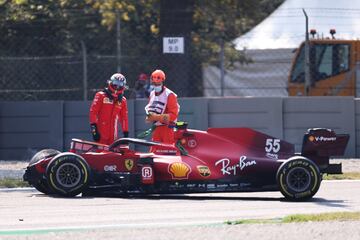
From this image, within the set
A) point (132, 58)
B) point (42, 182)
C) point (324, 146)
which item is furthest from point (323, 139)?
point (132, 58)

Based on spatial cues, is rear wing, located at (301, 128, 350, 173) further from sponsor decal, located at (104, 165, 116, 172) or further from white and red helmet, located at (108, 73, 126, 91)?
white and red helmet, located at (108, 73, 126, 91)

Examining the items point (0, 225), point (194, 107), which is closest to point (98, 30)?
point (194, 107)

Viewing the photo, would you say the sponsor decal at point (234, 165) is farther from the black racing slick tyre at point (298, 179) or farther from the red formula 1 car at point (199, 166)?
the black racing slick tyre at point (298, 179)

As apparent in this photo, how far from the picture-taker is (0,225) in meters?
10.0

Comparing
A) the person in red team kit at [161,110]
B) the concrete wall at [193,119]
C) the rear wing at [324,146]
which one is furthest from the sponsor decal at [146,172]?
the concrete wall at [193,119]

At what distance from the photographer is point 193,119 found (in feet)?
59.4

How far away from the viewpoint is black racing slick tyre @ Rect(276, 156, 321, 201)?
12.3m

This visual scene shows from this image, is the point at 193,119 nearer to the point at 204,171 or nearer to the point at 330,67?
the point at 204,171

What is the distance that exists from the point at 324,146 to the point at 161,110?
267 centimetres

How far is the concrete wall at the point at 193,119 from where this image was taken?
18141 mm

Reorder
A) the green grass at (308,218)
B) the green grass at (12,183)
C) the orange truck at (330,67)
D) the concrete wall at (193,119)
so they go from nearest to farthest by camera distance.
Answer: the green grass at (308,218) < the green grass at (12,183) < the concrete wall at (193,119) < the orange truck at (330,67)

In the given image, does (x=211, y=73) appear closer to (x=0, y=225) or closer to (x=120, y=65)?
(x=120, y=65)

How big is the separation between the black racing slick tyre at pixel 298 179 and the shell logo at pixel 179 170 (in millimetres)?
1145

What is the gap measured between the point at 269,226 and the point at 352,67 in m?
14.6
